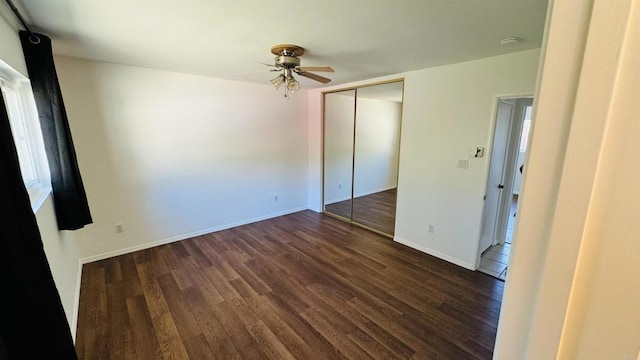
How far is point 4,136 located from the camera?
973 mm

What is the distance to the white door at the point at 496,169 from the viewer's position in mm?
2953

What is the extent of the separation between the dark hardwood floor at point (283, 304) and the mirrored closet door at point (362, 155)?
1.46 meters

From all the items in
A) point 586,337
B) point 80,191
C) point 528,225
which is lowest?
point 80,191

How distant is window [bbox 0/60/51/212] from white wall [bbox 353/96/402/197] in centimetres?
451

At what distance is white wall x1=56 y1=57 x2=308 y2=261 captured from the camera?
119 inches

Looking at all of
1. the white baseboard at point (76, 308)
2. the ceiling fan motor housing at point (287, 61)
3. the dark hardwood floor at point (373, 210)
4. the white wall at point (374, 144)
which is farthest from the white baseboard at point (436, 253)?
the white baseboard at point (76, 308)

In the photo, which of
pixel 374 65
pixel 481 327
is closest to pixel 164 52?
pixel 374 65

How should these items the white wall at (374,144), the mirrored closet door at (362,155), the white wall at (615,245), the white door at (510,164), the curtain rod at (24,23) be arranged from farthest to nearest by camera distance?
the white wall at (374,144)
the mirrored closet door at (362,155)
the white door at (510,164)
the curtain rod at (24,23)
the white wall at (615,245)

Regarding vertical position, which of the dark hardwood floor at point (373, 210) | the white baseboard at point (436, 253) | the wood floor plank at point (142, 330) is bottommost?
the wood floor plank at point (142, 330)

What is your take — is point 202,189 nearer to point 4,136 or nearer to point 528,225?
point 4,136

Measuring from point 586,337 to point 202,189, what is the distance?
4.13m

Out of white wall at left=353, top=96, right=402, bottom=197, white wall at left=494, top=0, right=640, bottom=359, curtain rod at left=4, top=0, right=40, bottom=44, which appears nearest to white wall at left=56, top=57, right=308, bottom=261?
curtain rod at left=4, top=0, right=40, bottom=44

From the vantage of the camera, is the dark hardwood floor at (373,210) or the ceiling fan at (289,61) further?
the dark hardwood floor at (373,210)

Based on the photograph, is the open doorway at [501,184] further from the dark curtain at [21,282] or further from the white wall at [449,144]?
the dark curtain at [21,282]
